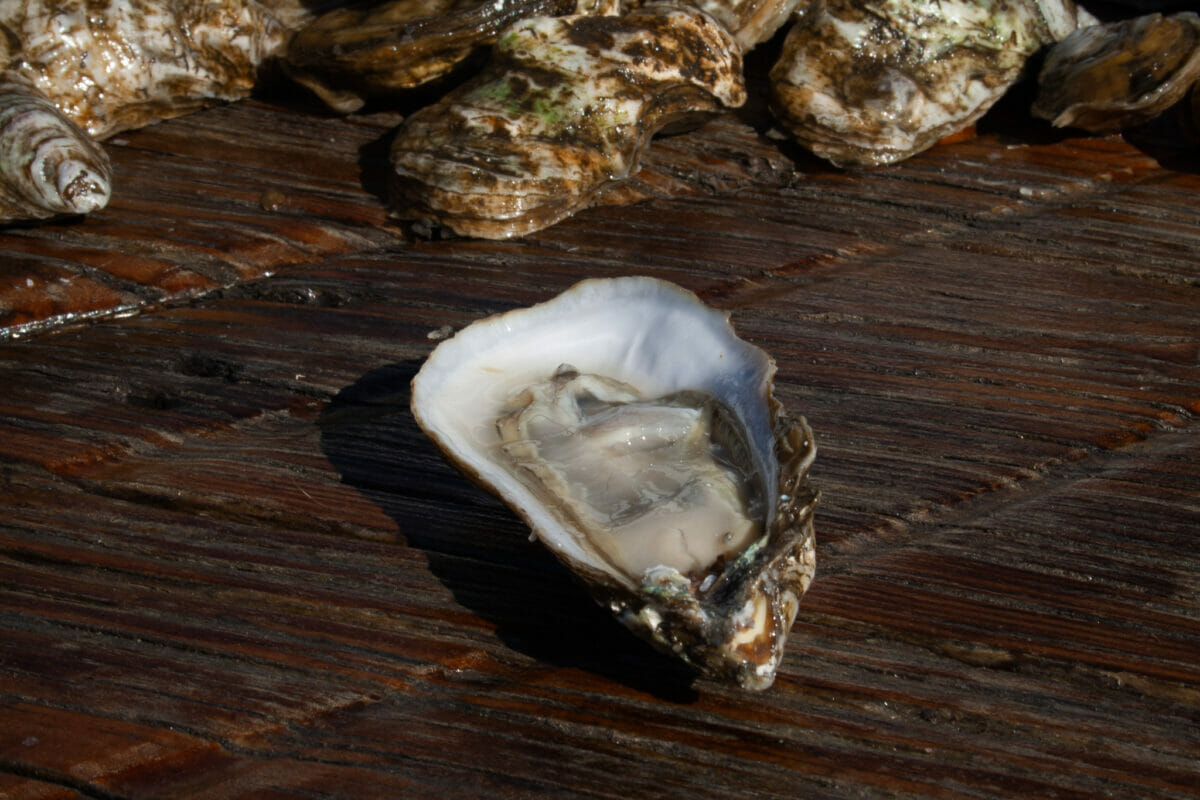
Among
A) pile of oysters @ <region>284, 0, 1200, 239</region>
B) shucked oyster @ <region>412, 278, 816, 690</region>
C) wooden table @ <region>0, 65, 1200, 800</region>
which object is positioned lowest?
wooden table @ <region>0, 65, 1200, 800</region>

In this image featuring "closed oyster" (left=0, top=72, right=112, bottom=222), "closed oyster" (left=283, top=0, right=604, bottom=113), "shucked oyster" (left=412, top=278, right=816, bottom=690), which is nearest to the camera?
"shucked oyster" (left=412, top=278, right=816, bottom=690)

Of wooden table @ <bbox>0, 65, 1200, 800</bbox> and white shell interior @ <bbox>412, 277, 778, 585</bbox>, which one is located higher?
white shell interior @ <bbox>412, 277, 778, 585</bbox>

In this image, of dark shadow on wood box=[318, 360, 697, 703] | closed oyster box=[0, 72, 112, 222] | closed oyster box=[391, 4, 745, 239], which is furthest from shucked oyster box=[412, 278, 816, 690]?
closed oyster box=[0, 72, 112, 222]

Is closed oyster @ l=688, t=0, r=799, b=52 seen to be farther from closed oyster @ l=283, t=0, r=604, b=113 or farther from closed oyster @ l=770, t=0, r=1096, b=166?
closed oyster @ l=283, t=0, r=604, b=113

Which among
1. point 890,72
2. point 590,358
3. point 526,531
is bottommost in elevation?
point 526,531

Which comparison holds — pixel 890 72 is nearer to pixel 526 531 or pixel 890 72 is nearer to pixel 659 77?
pixel 659 77

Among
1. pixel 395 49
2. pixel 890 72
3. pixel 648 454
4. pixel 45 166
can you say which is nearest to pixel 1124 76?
pixel 890 72

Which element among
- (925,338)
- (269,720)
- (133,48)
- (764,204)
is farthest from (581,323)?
(133,48)

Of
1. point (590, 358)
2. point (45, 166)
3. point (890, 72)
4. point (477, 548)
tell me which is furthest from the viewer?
point (890, 72)
